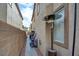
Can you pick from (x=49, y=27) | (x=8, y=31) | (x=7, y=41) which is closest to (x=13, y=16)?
(x=8, y=31)

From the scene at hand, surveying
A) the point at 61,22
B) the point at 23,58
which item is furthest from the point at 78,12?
the point at 61,22

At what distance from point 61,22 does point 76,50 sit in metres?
0.71

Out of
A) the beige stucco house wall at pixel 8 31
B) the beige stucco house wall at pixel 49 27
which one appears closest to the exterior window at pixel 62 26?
the beige stucco house wall at pixel 49 27

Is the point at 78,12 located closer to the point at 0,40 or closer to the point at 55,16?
the point at 0,40

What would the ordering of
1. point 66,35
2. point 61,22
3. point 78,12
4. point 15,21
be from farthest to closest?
point 15,21, point 61,22, point 66,35, point 78,12

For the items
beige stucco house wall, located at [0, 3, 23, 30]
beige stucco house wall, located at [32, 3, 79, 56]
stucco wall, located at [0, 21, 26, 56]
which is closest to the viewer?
stucco wall, located at [0, 21, 26, 56]

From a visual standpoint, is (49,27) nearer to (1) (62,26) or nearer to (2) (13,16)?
(1) (62,26)

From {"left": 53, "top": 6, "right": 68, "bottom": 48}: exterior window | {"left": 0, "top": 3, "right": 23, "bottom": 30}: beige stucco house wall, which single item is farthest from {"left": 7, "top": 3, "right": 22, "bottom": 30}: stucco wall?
{"left": 53, "top": 6, "right": 68, "bottom": 48}: exterior window

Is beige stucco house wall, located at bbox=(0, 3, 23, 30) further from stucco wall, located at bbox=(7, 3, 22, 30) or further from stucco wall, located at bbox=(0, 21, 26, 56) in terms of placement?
stucco wall, located at bbox=(0, 21, 26, 56)

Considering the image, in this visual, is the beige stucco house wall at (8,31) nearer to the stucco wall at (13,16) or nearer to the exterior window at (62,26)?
the stucco wall at (13,16)

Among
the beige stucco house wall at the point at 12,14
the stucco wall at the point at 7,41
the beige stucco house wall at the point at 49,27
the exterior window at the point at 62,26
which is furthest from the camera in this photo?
the exterior window at the point at 62,26

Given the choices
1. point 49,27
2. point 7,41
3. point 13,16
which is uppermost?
point 13,16

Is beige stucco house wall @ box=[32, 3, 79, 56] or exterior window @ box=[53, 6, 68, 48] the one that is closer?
beige stucco house wall @ box=[32, 3, 79, 56]

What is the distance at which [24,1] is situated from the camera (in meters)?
0.79
